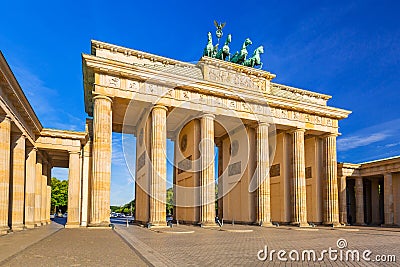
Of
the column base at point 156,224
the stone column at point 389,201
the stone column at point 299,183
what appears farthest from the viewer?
the stone column at point 389,201

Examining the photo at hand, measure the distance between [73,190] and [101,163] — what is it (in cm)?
315

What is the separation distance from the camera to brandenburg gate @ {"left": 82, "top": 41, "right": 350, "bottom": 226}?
2684 cm

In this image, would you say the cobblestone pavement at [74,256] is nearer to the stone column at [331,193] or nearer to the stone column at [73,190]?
the stone column at [73,190]

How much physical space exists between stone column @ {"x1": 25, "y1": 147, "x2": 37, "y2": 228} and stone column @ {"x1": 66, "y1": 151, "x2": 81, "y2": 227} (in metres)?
2.54

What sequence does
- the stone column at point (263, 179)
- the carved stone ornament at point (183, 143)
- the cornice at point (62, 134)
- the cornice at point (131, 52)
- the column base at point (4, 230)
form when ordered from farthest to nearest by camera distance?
1. the carved stone ornament at point (183, 143)
2. the stone column at point (263, 179)
3. the cornice at point (131, 52)
4. the cornice at point (62, 134)
5. the column base at point (4, 230)

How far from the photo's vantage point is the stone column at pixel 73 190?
85.4ft

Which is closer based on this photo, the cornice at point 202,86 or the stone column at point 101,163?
the stone column at point 101,163

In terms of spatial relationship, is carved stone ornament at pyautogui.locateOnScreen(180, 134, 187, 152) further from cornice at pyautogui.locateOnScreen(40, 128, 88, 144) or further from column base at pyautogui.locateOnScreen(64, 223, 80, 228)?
column base at pyautogui.locateOnScreen(64, 223, 80, 228)

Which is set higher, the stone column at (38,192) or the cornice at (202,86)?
the cornice at (202,86)

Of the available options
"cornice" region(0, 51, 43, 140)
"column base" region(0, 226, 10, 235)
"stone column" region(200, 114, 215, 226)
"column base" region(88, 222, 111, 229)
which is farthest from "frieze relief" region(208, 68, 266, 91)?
"column base" region(0, 226, 10, 235)

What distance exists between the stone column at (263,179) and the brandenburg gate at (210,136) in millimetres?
90

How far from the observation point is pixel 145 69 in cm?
2778

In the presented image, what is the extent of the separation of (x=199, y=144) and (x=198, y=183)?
3.32 metres

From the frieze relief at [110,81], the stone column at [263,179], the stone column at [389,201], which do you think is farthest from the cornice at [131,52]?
the stone column at [389,201]
